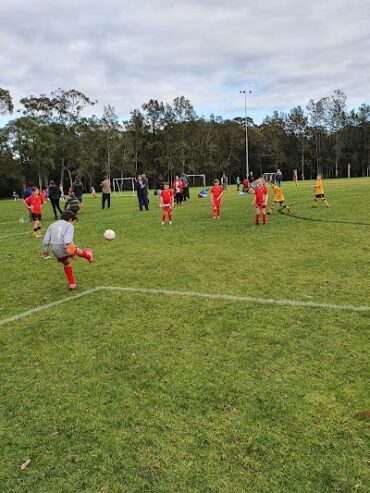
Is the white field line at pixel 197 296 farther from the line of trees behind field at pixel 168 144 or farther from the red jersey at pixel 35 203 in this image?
the line of trees behind field at pixel 168 144

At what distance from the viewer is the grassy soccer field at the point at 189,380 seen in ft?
10.2

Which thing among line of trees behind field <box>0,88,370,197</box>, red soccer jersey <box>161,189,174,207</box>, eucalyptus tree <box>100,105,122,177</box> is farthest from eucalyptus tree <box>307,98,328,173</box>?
red soccer jersey <box>161,189,174,207</box>

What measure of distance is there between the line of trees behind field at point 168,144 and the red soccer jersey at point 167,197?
58.1 meters

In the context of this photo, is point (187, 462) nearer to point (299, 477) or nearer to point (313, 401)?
point (299, 477)

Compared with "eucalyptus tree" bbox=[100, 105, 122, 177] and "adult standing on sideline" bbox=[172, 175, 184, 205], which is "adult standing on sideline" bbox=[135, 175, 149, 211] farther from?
"eucalyptus tree" bbox=[100, 105, 122, 177]

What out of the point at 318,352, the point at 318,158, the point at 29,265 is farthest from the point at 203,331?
the point at 318,158

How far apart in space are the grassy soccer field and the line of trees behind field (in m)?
67.3

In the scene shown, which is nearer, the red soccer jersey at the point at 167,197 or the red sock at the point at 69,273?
the red sock at the point at 69,273

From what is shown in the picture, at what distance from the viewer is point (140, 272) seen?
897cm

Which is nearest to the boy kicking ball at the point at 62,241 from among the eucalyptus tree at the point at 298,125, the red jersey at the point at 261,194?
the red jersey at the point at 261,194

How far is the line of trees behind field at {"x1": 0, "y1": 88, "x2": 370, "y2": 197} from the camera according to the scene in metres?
71.4

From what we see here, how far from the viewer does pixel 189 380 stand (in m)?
4.31

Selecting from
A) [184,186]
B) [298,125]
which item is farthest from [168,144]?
[184,186]

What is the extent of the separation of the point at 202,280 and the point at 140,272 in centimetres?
155
